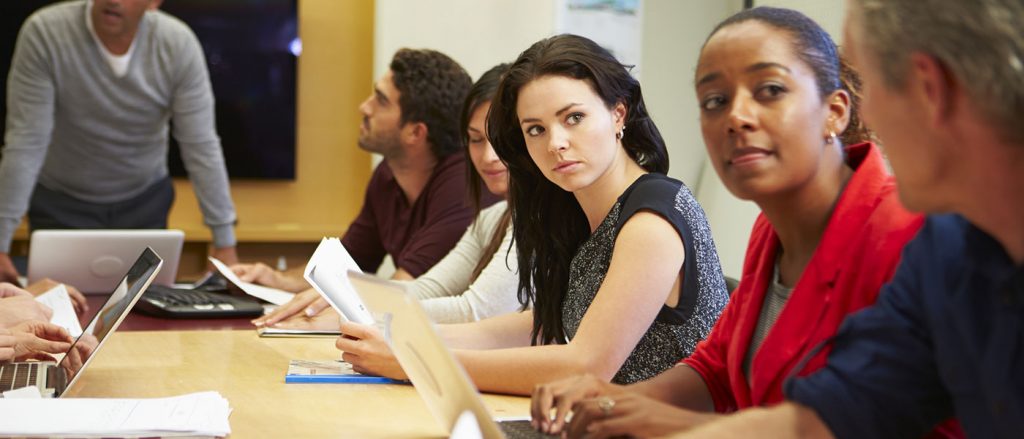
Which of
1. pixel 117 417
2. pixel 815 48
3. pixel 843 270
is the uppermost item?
pixel 815 48

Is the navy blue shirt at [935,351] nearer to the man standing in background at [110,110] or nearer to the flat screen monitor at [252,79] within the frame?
the man standing in background at [110,110]

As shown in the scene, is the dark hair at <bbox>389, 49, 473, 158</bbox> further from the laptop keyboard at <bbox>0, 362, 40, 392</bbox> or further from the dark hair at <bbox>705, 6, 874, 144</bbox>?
the dark hair at <bbox>705, 6, 874, 144</bbox>

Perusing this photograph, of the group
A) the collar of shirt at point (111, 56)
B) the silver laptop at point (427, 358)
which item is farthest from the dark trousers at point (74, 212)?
the silver laptop at point (427, 358)

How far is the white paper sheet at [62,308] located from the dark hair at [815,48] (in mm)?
1512

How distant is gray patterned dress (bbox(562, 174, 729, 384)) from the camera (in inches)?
67.2

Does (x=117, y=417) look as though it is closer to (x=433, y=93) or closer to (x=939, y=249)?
(x=939, y=249)

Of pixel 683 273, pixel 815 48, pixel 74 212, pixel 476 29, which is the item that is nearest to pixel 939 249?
pixel 815 48

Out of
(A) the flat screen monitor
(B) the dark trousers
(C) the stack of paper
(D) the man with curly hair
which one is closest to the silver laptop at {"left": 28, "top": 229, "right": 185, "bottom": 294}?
(D) the man with curly hair

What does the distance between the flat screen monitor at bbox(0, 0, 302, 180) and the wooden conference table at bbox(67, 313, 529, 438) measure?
289 centimetres

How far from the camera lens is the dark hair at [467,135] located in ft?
8.18

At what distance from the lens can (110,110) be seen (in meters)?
3.80

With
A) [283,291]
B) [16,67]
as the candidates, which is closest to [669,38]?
[283,291]

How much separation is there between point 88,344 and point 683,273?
0.89 meters

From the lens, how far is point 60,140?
384 cm
